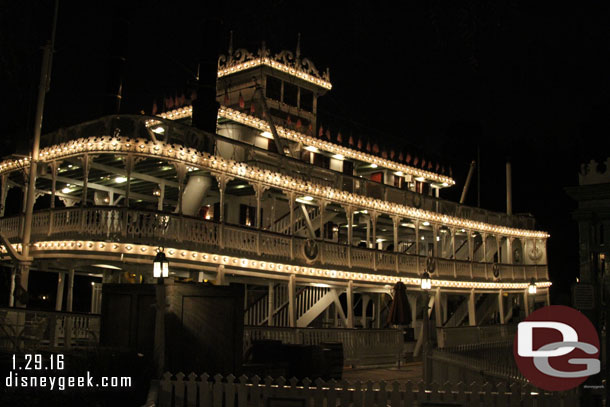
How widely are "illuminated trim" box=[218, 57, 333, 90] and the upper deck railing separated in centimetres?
566

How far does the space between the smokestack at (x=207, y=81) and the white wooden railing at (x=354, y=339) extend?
8381 millimetres

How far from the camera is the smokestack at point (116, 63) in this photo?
87.9 feet

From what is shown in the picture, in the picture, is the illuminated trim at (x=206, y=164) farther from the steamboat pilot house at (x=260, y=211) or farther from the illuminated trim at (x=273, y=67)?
the illuminated trim at (x=273, y=67)

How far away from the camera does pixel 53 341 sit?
52.7ft

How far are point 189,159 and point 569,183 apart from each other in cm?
4623

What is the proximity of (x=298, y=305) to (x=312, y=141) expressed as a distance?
8050 millimetres

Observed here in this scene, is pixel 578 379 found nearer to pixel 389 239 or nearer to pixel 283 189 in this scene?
pixel 283 189

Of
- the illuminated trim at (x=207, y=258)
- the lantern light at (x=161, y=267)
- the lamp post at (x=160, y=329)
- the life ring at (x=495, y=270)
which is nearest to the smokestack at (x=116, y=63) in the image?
the illuminated trim at (x=207, y=258)

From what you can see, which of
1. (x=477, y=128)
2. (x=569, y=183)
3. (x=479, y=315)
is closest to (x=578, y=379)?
(x=479, y=315)

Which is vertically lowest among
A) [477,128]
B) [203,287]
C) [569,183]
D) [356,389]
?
[356,389]

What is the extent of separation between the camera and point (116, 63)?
27.0 meters

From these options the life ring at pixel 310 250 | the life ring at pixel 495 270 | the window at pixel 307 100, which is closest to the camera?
the life ring at pixel 310 250

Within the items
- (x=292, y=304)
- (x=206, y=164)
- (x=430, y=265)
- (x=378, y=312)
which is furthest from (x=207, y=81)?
(x=378, y=312)

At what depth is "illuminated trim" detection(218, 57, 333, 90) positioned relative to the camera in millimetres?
29891
